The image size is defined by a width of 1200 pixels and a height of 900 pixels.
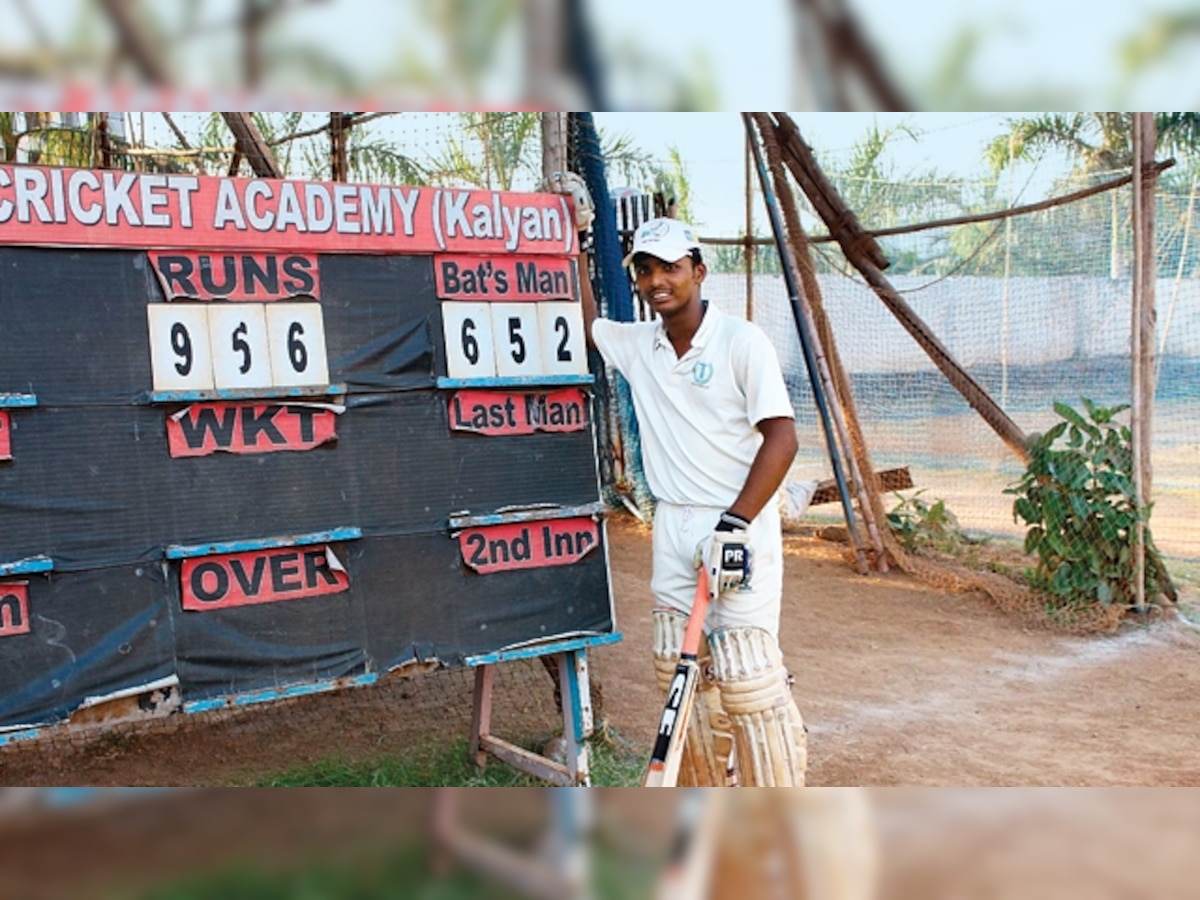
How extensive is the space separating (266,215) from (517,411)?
1250 mm

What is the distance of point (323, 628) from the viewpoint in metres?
4.46

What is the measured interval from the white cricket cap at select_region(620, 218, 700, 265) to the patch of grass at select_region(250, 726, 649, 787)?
2.52 m

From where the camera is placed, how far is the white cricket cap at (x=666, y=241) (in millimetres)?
3873

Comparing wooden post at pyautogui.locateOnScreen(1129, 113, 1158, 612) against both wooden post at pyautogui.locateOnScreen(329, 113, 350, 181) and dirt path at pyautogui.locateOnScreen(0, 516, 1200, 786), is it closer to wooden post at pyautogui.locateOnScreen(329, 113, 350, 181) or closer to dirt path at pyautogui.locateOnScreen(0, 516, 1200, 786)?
dirt path at pyautogui.locateOnScreen(0, 516, 1200, 786)

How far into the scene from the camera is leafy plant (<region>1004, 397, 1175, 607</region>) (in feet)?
26.7

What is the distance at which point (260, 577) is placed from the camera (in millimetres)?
4348

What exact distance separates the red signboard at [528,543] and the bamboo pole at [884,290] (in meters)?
4.98

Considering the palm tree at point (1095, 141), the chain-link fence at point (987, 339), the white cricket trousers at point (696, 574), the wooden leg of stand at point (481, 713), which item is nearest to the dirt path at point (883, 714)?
the wooden leg of stand at point (481, 713)

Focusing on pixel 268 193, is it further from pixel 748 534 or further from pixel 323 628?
pixel 748 534

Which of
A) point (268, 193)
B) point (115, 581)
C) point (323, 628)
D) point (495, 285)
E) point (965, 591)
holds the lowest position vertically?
point (965, 591)

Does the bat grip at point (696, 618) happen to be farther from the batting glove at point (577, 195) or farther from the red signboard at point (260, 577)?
the batting glove at point (577, 195)

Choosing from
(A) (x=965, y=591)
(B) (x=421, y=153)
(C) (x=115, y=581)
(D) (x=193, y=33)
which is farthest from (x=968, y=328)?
(D) (x=193, y=33)

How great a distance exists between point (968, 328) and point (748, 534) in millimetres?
7087

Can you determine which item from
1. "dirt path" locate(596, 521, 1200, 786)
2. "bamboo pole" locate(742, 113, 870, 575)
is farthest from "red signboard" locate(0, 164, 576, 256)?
"bamboo pole" locate(742, 113, 870, 575)
